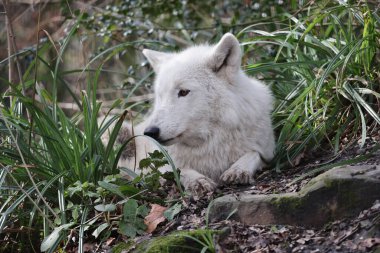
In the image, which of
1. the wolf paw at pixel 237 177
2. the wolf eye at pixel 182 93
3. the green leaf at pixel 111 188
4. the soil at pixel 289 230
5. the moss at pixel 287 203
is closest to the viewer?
the soil at pixel 289 230

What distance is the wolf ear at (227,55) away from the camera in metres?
4.33

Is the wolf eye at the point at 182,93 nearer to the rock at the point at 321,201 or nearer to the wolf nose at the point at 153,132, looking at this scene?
the wolf nose at the point at 153,132

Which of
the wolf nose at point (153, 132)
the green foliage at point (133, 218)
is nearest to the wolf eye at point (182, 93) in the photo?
the wolf nose at point (153, 132)

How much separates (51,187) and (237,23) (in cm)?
317

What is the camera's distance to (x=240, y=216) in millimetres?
3520

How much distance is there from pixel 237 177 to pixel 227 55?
0.90 meters

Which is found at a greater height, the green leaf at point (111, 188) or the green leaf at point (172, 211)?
the green leaf at point (111, 188)

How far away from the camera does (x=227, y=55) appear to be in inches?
174

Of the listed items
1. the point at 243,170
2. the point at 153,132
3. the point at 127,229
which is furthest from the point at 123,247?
the point at 243,170

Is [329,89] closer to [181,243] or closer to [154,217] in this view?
[154,217]

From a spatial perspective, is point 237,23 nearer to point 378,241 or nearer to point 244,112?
point 244,112

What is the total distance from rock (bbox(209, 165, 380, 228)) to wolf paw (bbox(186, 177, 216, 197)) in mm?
461

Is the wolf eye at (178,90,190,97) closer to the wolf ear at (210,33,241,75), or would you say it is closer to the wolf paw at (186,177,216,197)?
the wolf ear at (210,33,241,75)

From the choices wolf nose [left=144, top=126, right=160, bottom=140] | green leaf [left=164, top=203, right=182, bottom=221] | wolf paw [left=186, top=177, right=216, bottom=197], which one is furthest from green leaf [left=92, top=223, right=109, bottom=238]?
wolf nose [left=144, top=126, right=160, bottom=140]
